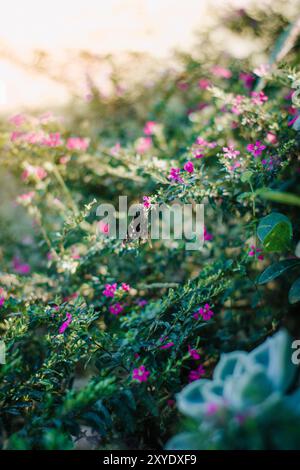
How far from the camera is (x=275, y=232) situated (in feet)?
4.88

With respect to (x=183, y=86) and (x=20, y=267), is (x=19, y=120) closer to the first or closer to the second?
(x=20, y=267)

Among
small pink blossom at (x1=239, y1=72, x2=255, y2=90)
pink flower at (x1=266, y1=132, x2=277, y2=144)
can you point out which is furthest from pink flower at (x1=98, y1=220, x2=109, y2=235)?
small pink blossom at (x1=239, y1=72, x2=255, y2=90)

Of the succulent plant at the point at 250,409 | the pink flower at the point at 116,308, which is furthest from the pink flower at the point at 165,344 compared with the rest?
the succulent plant at the point at 250,409

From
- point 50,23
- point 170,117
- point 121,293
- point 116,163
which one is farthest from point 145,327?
point 50,23

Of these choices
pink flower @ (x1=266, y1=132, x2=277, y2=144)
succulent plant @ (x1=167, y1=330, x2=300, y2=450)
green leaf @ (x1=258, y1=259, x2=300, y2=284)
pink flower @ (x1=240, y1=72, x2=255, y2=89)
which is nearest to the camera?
succulent plant @ (x1=167, y1=330, x2=300, y2=450)

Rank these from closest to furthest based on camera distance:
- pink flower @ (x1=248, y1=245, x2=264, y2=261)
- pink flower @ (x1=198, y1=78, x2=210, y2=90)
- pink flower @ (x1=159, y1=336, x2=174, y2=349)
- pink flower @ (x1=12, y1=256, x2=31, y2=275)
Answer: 1. pink flower @ (x1=159, y1=336, x2=174, y2=349)
2. pink flower @ (x1=248, y1=245, x2=264, y2=261)
3. pink flower @ (x1=12, y1=256, x2=31, y2=275)
4. pink flower @ (x1=198, y1=78, x2=210, y2=90)

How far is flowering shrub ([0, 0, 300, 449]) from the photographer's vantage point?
141 centimetres

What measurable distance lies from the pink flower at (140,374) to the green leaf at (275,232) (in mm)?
727

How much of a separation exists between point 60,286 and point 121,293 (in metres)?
0.64

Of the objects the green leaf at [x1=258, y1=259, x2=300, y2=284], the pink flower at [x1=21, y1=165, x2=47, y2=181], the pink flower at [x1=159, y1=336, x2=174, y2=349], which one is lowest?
the pink flower at [x1=159, y1=336, x2=174, y2=349]

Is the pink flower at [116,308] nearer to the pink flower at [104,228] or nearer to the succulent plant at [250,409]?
the pink flower at [104,228]

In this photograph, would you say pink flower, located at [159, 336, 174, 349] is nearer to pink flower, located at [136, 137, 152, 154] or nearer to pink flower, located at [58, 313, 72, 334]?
pink flower, located at [58, 313, 72, 334]

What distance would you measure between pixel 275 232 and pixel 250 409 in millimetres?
832
